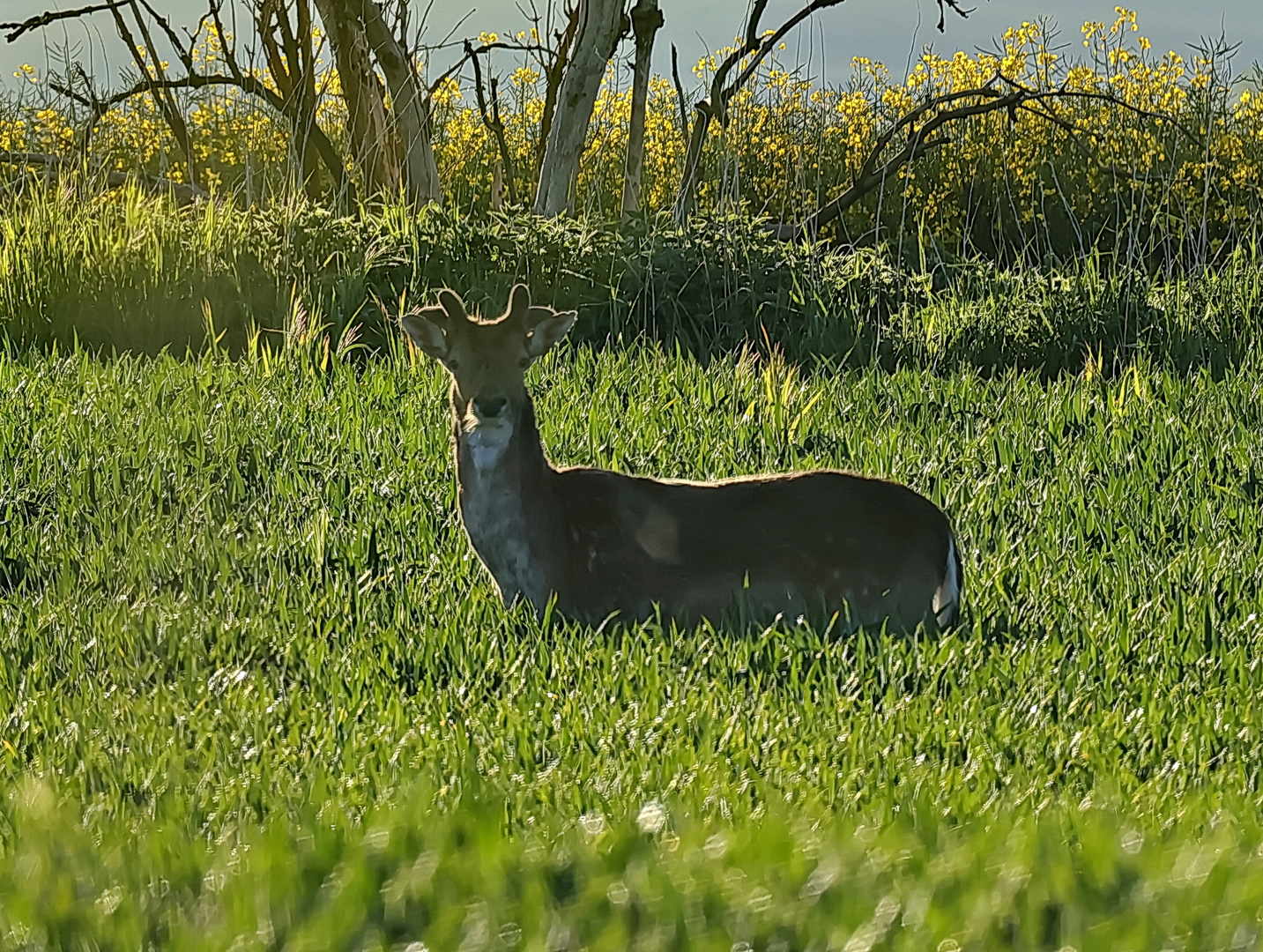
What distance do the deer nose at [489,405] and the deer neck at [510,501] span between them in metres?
0.09

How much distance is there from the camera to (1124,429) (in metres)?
6.38

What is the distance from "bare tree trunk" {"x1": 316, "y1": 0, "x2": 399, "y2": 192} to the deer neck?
798 centimetres

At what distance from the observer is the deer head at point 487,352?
4.02 meters

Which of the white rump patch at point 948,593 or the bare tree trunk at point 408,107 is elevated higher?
the bare tree trunk at point 408,107

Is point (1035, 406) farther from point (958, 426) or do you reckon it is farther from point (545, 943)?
point (545, 943)

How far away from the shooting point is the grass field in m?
2.68

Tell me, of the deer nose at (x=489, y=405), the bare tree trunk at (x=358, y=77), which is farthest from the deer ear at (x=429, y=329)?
the bare tree trunk at (x=358, y=77)

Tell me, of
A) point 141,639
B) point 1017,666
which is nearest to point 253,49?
point 141,639

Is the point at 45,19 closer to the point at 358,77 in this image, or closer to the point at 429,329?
the point at 358,77

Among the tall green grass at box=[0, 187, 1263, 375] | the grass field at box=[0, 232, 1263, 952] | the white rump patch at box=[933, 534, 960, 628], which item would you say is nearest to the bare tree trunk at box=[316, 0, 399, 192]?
the tall green grass at box=[0, 187, 1263, 375]

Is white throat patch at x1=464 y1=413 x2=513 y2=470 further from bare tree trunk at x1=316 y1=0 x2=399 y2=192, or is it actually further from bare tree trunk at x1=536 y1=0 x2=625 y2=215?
bare tree trunk at x1=316 y1=0 x2=399 y2=192

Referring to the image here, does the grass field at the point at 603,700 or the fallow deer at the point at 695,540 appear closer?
the grass field at the point at 603,700

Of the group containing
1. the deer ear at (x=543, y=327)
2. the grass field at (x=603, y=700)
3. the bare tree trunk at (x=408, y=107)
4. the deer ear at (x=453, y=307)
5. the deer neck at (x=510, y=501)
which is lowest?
the grass field at (x=603, y=700)

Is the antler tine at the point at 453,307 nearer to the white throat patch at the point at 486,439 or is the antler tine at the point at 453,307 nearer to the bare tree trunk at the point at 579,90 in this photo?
the white throat patch at the point at 486,439
